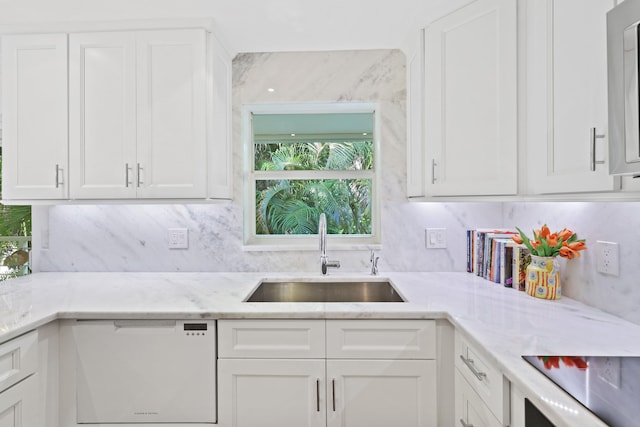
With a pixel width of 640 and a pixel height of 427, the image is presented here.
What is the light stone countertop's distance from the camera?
1104 mm

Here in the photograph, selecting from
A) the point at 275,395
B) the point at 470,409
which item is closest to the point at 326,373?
the point at 275,395

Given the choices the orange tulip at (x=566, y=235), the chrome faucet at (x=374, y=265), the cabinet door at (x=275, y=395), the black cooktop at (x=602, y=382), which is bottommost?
the cabinet door at (x=275, y=395)

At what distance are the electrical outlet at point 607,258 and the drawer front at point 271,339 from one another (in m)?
1.13

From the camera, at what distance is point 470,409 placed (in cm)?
134

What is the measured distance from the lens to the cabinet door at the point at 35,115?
78.5 inches

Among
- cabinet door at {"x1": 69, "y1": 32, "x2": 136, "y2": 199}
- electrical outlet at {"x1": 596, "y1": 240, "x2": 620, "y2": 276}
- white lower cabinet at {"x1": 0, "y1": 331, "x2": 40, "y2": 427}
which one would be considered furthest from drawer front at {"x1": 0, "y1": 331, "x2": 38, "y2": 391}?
electrical outlet at {"x1": 596, "y1": 240, "x2": 620, "y2": 276}

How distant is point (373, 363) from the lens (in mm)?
1554

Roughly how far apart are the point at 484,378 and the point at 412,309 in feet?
1.34

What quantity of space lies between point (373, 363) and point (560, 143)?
42.7 inches

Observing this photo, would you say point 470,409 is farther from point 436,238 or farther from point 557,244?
point 436,238

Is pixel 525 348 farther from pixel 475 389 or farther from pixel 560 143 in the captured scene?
pixel 560 143

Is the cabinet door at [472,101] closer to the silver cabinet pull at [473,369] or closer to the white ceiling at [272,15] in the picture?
the white ceiling at [272,15]

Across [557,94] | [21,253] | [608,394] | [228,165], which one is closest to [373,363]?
[608,394]

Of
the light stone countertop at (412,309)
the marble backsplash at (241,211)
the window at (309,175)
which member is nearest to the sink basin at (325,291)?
the light stone countertop at (412,309)
